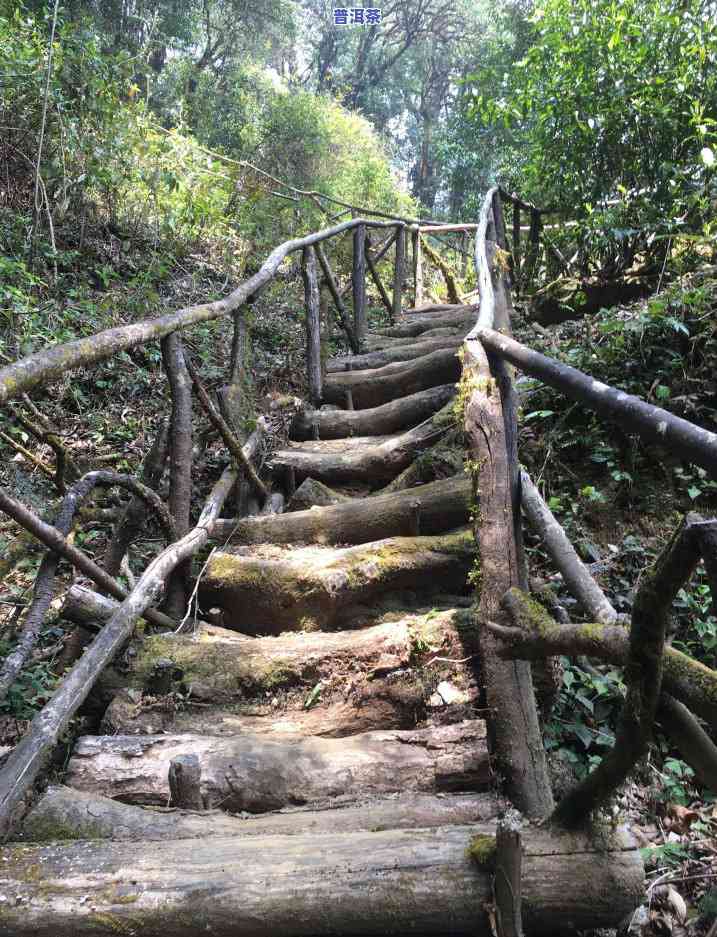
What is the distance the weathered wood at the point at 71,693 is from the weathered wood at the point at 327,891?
248mm

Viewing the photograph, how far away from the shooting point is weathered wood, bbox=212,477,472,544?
2627 millimetres

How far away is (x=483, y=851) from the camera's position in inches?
47.3

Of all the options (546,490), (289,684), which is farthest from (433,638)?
(546,490)

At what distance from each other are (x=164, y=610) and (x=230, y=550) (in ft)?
1.30

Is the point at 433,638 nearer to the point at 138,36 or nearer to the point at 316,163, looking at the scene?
the point at 316,163

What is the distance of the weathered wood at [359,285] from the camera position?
18.3ft

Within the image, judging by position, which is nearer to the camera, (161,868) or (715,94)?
(161,868)

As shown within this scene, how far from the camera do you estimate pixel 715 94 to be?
4473 millimetres

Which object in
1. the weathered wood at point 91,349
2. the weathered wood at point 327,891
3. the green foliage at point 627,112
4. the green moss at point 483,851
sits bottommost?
the weathered wood at point 327,891

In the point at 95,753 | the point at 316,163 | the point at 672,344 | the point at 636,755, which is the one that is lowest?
the point at 95,753

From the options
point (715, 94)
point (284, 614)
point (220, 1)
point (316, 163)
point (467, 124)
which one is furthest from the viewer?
point (467, 124)

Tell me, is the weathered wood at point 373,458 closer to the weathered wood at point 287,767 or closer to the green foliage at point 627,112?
the weathered wood at point 287,767

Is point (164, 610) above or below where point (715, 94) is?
below

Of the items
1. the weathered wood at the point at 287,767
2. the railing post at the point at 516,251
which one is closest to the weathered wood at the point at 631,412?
the weathered wood at the point at 287,767
